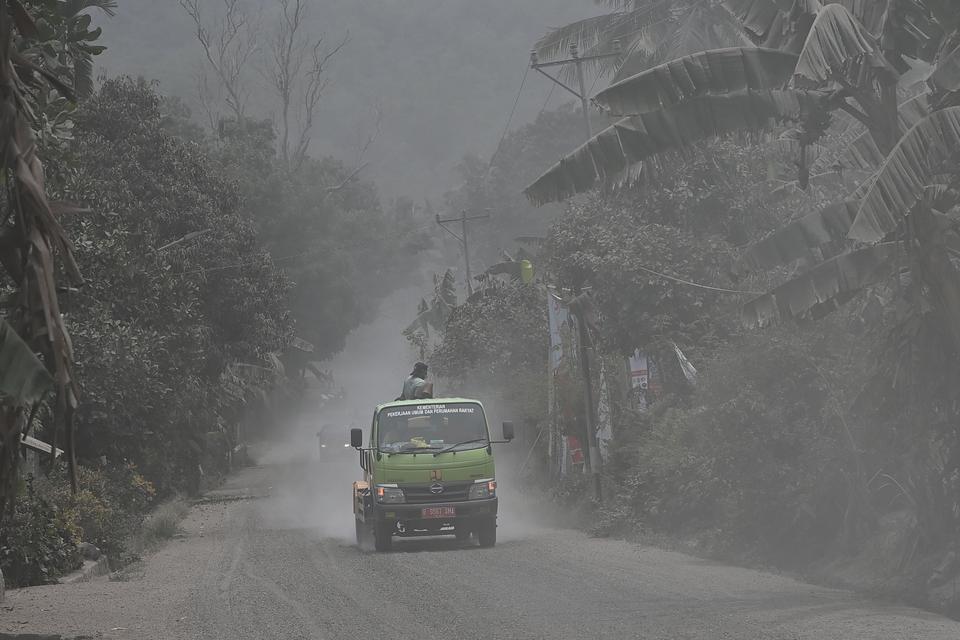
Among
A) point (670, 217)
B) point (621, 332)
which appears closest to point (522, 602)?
point (621, 332)

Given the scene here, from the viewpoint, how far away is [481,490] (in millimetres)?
19188

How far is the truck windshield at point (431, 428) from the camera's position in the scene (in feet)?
63.5

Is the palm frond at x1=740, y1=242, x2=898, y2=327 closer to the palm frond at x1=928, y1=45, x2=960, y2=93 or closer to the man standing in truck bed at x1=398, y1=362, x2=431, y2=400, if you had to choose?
the palm frond at x1=928, y1=45, x2=960, y2=93

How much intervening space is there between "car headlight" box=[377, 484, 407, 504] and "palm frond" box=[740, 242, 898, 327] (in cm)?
664

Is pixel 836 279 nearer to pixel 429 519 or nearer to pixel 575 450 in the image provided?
pixel 429 519

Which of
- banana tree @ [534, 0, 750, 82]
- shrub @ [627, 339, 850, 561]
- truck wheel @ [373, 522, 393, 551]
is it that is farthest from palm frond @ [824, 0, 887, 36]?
banana tree @ [534, 0, 750, 82]

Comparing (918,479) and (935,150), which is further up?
(935,150)

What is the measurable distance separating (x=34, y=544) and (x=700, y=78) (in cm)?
1087

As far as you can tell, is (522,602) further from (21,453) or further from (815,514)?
(21,453)

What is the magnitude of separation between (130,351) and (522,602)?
1178 cm

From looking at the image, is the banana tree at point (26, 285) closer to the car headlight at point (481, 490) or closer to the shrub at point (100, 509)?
the shrub at point (100, 509)

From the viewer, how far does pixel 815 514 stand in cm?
1641

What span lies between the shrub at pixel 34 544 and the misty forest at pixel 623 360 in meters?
0.05

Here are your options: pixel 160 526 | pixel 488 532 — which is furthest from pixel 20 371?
pixel 160 526
